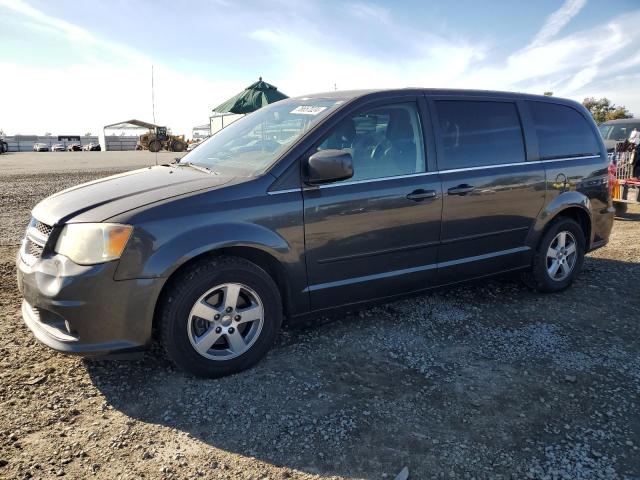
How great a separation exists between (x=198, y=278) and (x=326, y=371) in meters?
1.01

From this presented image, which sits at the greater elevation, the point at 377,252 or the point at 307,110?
the point at 307,110

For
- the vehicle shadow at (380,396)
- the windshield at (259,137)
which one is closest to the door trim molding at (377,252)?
the vehicle shadow at (380,396)

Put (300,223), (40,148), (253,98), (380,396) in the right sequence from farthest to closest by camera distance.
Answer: (40,148) < (253,98) < (300,223) < (380,396)

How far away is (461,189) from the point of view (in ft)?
12.3

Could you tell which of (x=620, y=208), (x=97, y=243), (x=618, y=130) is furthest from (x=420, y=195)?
(x=618, y=130)

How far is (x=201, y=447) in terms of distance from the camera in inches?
94.0

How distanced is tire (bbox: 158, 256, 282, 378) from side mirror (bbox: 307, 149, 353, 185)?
680 millimetres

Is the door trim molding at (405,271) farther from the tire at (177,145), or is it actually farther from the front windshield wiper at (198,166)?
the tire at (177,145)

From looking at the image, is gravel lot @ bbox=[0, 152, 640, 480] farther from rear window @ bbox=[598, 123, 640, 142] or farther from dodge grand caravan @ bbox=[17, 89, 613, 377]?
rear window @ bbox=[598, 123, 640, 142]

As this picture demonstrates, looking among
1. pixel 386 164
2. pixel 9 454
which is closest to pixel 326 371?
pixel 386 164

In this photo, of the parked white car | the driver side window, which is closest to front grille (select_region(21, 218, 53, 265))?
the driver side window

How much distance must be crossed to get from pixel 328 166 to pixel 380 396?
141cm

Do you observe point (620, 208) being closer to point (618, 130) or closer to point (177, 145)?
point (618, 130)

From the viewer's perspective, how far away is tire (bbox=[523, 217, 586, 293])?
4.43 m
